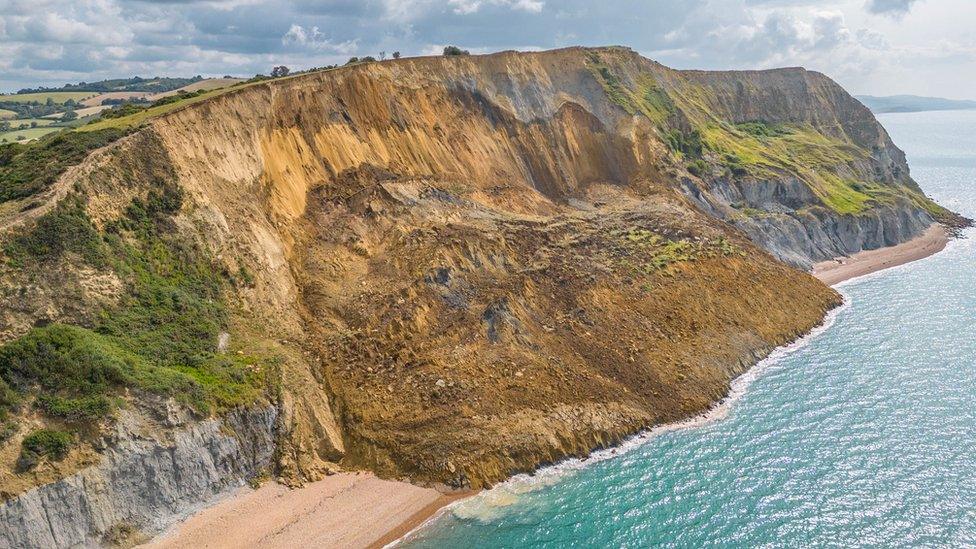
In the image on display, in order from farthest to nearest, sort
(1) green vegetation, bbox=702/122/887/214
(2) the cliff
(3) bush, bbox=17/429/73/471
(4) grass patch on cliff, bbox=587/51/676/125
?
(1) green vegetation, bbox=702/122/887/214, (4) grass patch on cliff, bbox=587/51/676/125, (2) the cliff, (3) bush, bbox=17/429/73/471

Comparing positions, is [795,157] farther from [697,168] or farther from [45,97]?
[45,97]

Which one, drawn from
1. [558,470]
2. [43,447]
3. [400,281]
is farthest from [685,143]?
[43,447]

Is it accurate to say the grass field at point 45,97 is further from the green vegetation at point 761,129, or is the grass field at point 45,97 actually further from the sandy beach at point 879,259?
the sandy beach at point 879,259

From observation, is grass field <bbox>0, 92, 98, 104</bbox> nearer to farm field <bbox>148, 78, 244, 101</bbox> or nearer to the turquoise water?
farm field <bbox>148, 78, 244, 101</bbox>

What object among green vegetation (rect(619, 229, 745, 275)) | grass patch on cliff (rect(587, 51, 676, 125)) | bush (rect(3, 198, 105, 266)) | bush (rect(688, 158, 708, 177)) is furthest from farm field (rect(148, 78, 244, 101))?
bush (rect(688, 158, 708, 177))

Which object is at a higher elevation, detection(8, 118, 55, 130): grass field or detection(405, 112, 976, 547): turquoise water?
detection(8, 118, 55, 130): grass field

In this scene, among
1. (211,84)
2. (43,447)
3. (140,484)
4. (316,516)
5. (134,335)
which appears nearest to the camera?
(43,447)
